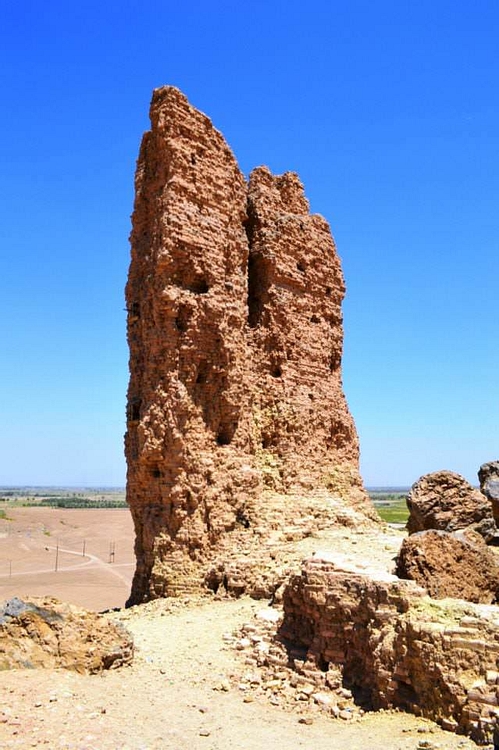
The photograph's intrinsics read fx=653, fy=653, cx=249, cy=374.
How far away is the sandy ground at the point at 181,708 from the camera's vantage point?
7.50 m

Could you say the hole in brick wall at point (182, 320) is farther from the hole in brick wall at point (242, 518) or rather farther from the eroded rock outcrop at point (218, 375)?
the hole in brick wall at point (242, 518)

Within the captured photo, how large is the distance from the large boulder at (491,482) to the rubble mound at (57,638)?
35.3ft

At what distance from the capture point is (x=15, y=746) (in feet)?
22.6

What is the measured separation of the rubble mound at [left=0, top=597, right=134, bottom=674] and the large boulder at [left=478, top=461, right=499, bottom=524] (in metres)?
10.7

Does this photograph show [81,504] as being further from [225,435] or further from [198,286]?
[198,286]

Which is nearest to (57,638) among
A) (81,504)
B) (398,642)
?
(398,642)

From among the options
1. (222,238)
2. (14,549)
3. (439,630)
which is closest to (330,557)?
(439,630)

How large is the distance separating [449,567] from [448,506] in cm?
468

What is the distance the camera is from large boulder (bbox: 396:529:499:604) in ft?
33.0

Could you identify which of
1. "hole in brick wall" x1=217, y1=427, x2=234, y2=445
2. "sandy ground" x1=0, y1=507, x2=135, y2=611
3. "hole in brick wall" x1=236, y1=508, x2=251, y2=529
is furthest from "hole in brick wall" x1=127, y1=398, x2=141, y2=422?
"sandy ground" x1=0, y1=507, x2=135, y2=611

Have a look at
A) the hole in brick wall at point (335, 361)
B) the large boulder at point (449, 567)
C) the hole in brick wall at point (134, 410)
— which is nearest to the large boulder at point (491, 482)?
the hole in brick wall at point (335, 361)

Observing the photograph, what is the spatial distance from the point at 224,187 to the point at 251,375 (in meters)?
4.93

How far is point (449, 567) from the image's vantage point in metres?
10.3

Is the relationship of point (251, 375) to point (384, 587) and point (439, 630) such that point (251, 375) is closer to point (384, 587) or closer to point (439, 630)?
point (384, 587)
